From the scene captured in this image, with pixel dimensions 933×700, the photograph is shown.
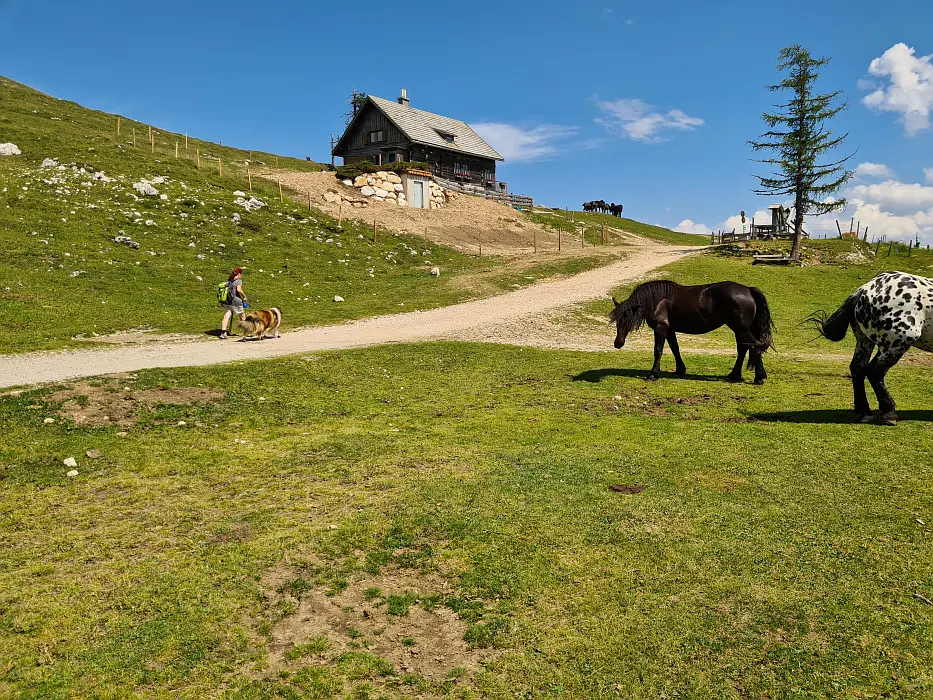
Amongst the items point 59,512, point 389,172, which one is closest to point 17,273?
point 59,512

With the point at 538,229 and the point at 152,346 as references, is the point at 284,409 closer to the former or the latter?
the point at 152,346

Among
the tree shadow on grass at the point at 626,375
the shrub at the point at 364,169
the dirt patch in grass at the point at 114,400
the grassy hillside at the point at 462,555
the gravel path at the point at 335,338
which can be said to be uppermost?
the shrub at the point at 364,169

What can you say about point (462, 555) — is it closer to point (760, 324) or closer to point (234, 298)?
point (760, 324)

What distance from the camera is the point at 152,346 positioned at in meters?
16.8

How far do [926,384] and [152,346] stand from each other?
20.8m

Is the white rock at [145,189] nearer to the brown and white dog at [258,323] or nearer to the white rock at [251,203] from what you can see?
the white rock at [251,203]

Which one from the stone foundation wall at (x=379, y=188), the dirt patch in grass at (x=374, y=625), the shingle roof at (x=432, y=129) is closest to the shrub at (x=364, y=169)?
the stone foundation wall at (x=379, y=188)

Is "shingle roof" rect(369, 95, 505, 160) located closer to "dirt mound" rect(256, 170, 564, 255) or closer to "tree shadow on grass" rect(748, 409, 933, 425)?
"dirt mound" rect(256, 170, 564, 255)

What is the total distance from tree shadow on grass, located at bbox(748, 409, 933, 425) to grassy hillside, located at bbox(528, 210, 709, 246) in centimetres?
4660

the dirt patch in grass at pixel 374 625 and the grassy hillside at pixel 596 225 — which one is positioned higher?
the grassy hillside at pixel 596 225

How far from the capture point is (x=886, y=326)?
981cm

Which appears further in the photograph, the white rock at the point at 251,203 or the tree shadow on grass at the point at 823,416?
the white rock at the point at 251,203

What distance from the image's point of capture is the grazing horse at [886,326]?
9.59 m

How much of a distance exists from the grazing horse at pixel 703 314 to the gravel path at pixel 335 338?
6.57 meters
